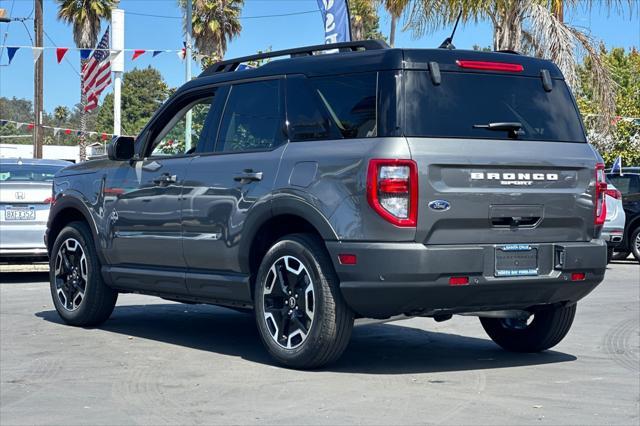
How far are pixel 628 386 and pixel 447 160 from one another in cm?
182

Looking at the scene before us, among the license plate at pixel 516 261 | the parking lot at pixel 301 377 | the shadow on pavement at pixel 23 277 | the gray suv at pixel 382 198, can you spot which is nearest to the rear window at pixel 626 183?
the shadow on pavement at pixel 23 277

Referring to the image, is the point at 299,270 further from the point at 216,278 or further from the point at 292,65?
the point at 292,65

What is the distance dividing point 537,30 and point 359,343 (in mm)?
13633

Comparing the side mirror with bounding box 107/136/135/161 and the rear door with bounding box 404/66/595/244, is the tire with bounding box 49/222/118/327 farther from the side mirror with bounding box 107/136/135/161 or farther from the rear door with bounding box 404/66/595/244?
the rear door with bounding box 404/66/595/244

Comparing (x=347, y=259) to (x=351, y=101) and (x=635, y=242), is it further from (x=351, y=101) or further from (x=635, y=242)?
(x=635, y=242)

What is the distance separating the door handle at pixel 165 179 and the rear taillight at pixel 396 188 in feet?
7.25

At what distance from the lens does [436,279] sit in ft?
23.1

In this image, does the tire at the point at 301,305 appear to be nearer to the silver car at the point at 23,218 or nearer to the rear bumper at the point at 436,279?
the rear bumper at the point at 436,279

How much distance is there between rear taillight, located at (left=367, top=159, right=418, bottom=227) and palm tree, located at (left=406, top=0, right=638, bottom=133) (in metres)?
14.6

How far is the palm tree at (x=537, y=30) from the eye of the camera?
21312 millimetres

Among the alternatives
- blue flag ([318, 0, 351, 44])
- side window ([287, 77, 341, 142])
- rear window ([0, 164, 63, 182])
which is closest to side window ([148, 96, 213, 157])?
side window ([287, 77, 341, 142])

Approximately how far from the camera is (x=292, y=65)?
8023 mm

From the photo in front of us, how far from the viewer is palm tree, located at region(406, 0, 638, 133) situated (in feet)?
69.9

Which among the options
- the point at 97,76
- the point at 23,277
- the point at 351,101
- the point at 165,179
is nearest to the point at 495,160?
the point at 351,101
